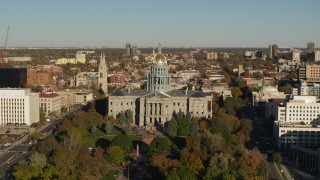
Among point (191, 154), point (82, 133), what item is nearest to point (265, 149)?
point (191, 154)

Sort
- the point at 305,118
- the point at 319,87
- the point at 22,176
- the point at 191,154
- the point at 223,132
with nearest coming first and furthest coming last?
the point at 22,176
the point at 191,154
the point at 223,132
the point at 305,118
the point at 319,87

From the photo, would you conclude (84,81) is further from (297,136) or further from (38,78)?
(297,136)

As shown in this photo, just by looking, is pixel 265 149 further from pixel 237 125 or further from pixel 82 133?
pixel 82 133

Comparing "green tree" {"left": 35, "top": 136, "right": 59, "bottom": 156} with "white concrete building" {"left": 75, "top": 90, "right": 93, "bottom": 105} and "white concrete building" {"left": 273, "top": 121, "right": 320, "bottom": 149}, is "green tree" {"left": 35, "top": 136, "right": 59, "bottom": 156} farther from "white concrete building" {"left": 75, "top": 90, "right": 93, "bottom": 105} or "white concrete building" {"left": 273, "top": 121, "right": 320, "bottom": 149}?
"white concrete building" {"left": 75, "top": 90, "right": 93, "bottom": 105}

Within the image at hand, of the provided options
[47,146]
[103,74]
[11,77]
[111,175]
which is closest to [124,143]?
[111,175]

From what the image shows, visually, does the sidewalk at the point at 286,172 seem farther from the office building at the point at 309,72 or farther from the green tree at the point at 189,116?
the office building at the point at 309,72

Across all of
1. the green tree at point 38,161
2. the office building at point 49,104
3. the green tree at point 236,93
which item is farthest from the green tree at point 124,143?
the green tree at point 236,93
